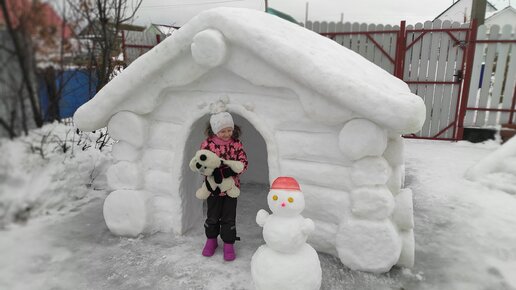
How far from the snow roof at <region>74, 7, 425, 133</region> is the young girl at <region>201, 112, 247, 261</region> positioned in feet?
1.61

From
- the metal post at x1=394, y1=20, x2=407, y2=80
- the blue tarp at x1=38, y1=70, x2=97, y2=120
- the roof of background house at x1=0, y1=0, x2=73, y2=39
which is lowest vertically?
the blue tarp at x1=38, y1=70, x2=97, y2=120

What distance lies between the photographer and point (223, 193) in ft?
9.59

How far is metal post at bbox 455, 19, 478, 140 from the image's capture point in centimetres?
686

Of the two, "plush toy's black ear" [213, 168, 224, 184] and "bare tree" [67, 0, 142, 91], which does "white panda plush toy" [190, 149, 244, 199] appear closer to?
"plush toy's black ear" [213, 168, 224, 184]

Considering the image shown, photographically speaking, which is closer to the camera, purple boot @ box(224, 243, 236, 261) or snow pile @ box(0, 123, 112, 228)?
snow pile @ box(0, 123, 112, 228)

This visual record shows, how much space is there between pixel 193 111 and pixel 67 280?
5.37ft

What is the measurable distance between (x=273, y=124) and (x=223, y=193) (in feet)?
2.30

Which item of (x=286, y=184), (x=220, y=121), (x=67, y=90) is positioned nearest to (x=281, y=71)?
(x=220, y=121)

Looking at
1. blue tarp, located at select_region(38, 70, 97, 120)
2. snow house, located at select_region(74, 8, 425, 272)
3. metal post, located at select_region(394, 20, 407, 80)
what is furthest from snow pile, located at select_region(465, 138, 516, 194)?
blue tarp, located at select_region(38, 70, 97, 120)

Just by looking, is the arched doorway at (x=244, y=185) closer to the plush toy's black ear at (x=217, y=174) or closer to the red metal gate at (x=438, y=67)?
the plush toy's black ear at (x=217, y=174)

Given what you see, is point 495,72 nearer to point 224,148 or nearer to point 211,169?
point 224,148

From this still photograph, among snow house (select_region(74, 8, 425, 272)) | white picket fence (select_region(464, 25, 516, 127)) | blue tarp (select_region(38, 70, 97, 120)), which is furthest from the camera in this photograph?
white picket fence (select_region(464, 25, 516, 127))

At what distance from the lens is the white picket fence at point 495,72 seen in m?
6.78

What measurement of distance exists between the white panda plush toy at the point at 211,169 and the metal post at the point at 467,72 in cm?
604
